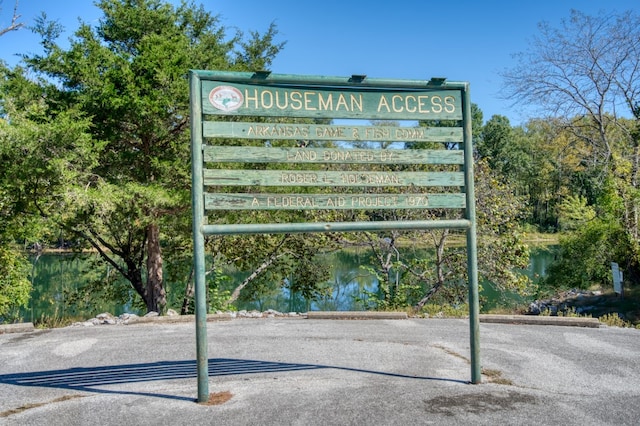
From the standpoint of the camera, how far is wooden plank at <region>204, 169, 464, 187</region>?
201 inches

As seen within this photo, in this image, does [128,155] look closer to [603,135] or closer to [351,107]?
[351,107]

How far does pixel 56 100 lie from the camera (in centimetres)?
1264

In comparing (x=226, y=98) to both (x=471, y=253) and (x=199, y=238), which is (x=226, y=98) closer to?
(x=199, y=238)

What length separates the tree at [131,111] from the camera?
11820mm

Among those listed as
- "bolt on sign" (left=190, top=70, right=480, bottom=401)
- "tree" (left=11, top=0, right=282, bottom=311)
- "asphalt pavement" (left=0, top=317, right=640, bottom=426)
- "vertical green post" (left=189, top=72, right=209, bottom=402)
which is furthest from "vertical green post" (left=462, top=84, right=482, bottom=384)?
"tree" (left=11, top=0, right=282, bottom=311)

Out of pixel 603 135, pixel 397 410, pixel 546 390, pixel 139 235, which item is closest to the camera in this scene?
pixel 397 410

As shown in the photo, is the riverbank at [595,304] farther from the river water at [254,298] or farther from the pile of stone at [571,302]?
the river water at [254,298]

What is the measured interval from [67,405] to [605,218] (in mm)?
16317

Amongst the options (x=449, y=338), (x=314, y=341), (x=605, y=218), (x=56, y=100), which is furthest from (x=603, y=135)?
(x=56, y=100)

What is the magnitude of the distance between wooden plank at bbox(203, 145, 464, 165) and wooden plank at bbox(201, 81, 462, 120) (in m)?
0.33

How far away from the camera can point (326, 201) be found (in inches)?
211

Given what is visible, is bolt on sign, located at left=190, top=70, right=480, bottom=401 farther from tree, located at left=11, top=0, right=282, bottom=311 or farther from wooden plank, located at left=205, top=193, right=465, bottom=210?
tree, located at left=11, top=0, right=282, bottom=311

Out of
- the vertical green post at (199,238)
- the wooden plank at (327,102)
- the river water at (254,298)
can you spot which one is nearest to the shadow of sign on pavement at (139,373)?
the vertical green post at (199,238)

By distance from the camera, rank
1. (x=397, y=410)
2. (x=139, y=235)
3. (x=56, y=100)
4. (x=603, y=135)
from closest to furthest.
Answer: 1. (x=397, y=410)
2. (x=56, y=100)
3. (x=139, y=235)
4. (x=603, y=135)
